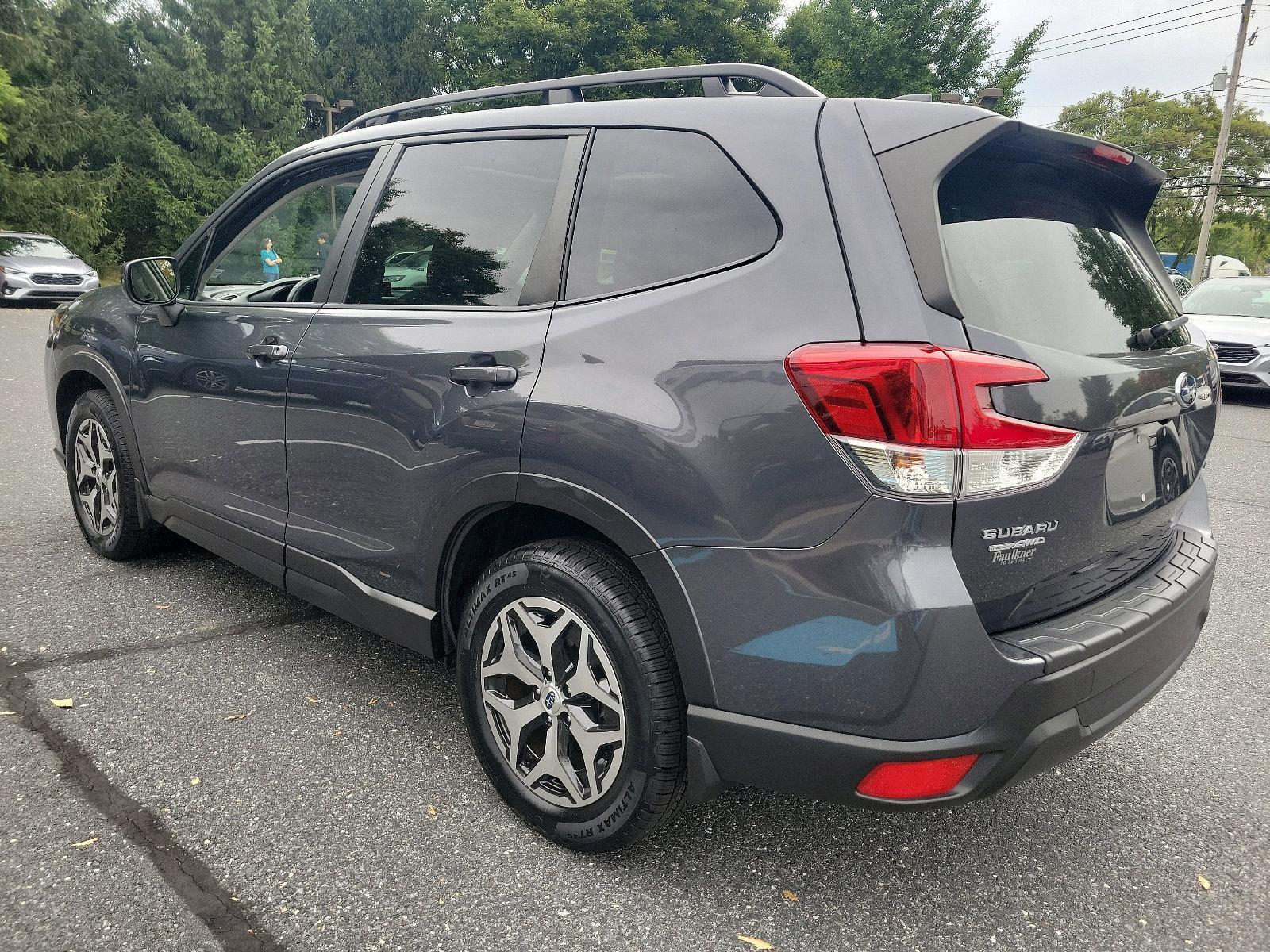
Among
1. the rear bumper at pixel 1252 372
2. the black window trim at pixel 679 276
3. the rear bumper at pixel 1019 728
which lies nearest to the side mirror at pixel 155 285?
the black window trim at pixel 679 276

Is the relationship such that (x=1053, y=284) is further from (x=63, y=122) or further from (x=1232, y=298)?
(x=63, y=122)

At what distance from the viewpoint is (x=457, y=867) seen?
7.60 ft

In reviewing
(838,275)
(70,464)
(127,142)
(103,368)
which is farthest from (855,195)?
(127,142)

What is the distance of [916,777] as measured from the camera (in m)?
1.89

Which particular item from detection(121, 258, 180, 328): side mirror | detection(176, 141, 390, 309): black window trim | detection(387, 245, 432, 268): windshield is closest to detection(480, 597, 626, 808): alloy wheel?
detection(387, 245, 432, 268): windshield

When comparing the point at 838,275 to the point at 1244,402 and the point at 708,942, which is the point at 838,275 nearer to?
the point at 708,942

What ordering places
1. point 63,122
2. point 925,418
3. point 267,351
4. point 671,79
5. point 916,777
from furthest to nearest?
1. point 63,122
2. point 267,351
3. point 671,79
4. point 916,777
5. point 925,418

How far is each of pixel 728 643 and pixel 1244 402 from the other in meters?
12.9

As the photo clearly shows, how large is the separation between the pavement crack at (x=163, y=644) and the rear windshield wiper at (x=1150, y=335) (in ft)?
10.1

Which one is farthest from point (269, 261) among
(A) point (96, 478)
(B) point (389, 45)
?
(B) point (389, 45)

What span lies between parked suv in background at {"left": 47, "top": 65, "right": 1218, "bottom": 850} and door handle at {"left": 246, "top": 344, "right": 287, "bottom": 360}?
0.24ft

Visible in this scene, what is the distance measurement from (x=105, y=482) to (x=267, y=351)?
5.55 feet

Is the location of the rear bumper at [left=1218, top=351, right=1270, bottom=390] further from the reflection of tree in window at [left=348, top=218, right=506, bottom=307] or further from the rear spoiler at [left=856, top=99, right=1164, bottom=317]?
the reflection of tree in window at [left=348, top=218, right=506, bottom=307]

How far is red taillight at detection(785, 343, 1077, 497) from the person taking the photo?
1.79 m
